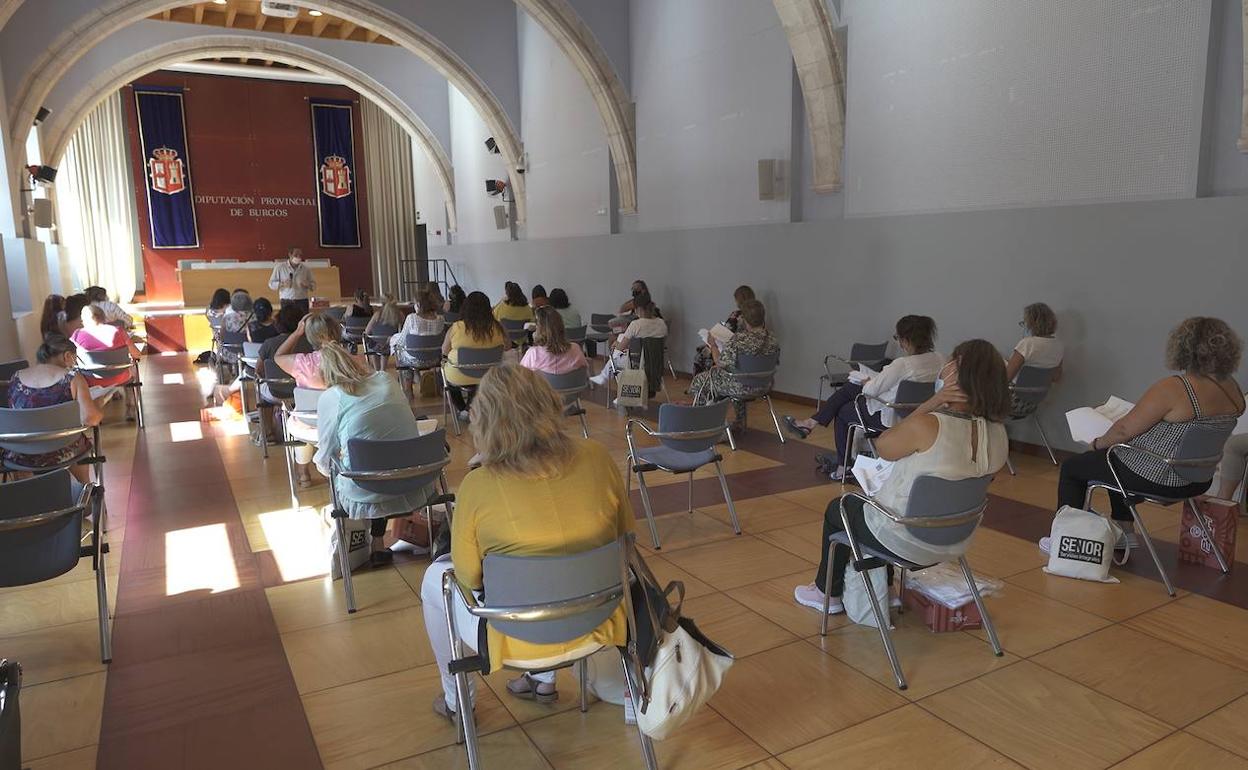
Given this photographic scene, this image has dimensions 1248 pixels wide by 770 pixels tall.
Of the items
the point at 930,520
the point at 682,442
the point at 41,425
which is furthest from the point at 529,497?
the point at 41,425

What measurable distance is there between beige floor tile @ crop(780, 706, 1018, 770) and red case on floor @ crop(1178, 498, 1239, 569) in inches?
86.8

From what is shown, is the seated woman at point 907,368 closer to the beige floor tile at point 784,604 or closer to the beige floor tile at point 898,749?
the beige floor tile at point 784,604

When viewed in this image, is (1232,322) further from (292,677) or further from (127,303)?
(127,303)

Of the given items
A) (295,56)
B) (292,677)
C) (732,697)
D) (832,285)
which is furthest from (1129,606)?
(295,56)

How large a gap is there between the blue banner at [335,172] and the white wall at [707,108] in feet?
38.2

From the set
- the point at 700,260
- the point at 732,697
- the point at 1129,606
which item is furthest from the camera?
the point at 700,260

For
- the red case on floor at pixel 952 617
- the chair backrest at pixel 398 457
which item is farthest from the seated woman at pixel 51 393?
the red case on floor at pixel 952 617

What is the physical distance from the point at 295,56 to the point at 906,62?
12732 mm

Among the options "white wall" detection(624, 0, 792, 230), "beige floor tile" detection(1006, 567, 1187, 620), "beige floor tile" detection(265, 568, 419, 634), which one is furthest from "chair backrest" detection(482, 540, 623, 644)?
"white wall" detection(624, 0, 792, 230)

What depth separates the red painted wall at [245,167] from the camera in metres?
18.5

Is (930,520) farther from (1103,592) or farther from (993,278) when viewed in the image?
(993,278)

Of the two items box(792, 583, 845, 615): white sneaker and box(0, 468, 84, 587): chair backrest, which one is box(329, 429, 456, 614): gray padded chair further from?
box(792, 583, 845, 615): white sneaker

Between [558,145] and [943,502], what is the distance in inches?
444

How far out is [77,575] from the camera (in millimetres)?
4039
